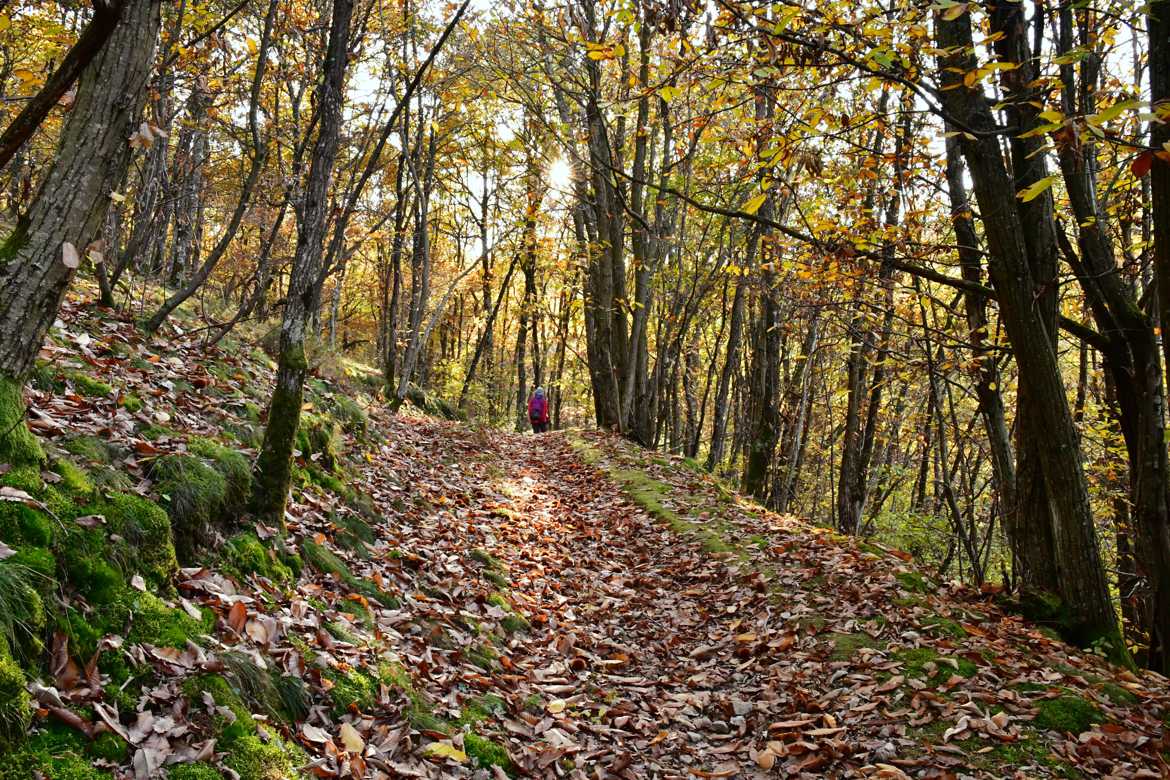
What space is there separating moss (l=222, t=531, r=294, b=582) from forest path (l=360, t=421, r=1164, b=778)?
1468 millimetres

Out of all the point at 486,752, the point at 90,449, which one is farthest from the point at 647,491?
the point at 90,449

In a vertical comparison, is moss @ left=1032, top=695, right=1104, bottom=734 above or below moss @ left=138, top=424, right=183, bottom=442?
below

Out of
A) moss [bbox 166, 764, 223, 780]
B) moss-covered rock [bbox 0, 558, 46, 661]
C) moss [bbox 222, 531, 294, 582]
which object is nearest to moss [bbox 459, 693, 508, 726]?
moss [bbox 222, 531, 294, 582]

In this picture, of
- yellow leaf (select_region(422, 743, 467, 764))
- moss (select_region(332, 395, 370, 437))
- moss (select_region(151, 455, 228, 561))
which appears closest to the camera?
yellow leaf (select_region(422, 743, 467, 764))

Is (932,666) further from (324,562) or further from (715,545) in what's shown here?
(324,562)

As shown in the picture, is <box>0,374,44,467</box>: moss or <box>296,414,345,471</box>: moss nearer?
<box>0,374,44,467</box>: moss

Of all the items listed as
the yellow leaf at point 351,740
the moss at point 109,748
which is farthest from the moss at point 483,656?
the moss at point 109,748

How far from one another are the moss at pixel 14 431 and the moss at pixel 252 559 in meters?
1.27

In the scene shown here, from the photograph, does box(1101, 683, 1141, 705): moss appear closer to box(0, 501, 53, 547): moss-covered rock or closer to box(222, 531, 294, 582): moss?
box(222, 531, 294, 582): moss

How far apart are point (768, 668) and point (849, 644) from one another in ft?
2.35

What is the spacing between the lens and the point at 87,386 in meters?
5.11

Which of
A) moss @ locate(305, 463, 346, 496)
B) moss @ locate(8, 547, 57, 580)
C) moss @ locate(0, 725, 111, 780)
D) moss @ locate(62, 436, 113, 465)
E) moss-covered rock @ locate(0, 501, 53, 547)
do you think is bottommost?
moss @ locate(0, 725, 111, 780)

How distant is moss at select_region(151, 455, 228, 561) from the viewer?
4.23 metres

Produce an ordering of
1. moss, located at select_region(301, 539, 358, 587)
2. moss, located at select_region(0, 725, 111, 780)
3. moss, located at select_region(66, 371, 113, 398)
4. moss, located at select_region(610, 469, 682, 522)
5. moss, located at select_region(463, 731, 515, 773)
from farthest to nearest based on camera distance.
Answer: moss, located at select_region(610, 469, 682, 522) < moss, located at select_region(301, 539, 358, 587) < moss, located at select_region(66, 371, 113, 398) < moss, located at select_region(463, 731, 515, 773) < moss, located at select_region(0, 725, 111, 780)
